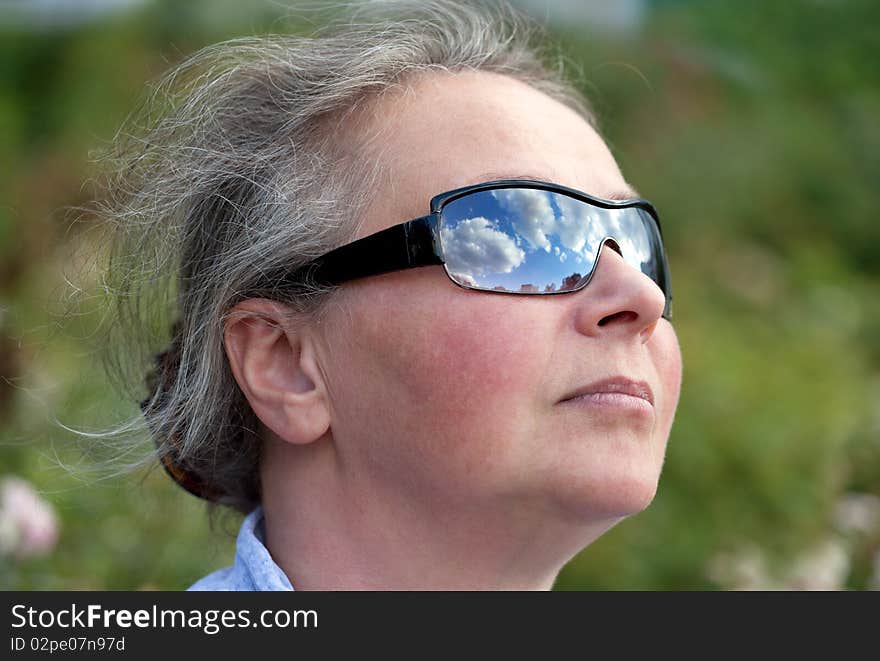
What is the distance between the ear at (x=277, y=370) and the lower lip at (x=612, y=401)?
54 cm

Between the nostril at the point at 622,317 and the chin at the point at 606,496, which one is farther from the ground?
the nostril at the point at 622,317

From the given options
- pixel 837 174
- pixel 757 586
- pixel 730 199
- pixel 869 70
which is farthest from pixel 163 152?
pixel 869 70

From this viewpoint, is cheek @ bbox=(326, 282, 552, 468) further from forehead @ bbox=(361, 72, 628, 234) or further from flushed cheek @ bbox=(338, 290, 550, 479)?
forehead @ bbox=(361, 72, 628, 234)

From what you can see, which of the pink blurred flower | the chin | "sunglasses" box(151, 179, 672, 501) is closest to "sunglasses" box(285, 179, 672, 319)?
"sunglasses" box(151, 179, 672, 501)

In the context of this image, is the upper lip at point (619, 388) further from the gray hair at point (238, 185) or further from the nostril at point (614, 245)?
the gray hair at point (238, 185)

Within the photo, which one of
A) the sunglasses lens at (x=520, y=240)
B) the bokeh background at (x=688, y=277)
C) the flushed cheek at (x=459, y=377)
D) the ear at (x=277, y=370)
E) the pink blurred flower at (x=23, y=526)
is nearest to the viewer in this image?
the flushed cheek at (x=459, y=377)

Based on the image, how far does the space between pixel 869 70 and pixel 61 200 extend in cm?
637

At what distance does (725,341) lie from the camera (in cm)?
581

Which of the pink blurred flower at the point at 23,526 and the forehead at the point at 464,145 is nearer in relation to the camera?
the forehead at the point at 464,145

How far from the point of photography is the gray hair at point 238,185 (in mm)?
2104

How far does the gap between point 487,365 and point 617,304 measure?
307 mm

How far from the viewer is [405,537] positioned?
1.97m

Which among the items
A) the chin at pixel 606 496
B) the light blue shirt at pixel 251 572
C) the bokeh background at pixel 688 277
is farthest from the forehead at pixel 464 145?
the bokeh background at pixel 688 277

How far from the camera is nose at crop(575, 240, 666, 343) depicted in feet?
6.18
